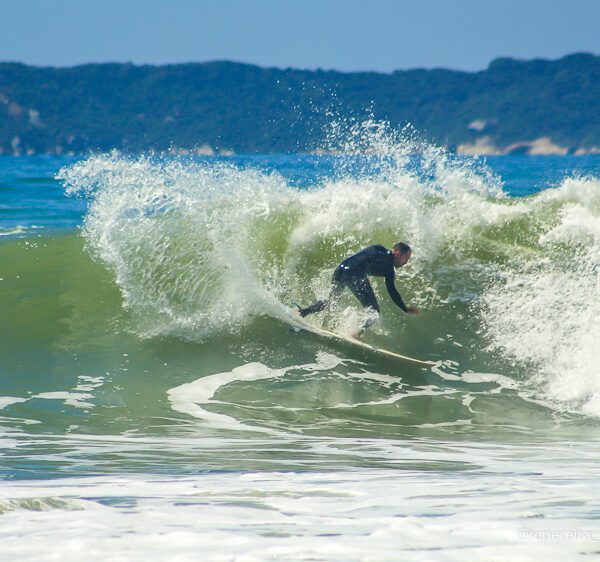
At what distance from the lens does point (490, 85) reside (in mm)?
145750

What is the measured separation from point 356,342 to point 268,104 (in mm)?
123378

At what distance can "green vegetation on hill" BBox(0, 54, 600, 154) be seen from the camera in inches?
4464

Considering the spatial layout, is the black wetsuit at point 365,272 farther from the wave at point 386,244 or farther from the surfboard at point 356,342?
the wave at point 386,244

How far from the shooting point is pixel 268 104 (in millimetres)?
123562

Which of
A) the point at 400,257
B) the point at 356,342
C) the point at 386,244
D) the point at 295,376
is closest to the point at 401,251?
the point at 400,257

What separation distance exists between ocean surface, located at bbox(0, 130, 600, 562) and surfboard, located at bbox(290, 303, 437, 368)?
0.10 metres

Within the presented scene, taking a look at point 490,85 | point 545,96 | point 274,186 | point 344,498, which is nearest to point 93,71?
point 490,85

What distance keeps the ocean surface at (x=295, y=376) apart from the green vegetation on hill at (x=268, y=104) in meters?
88.5

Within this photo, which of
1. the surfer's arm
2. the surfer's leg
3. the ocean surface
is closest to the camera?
the ocean surface

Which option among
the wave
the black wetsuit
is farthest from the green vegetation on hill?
the black wetsuit

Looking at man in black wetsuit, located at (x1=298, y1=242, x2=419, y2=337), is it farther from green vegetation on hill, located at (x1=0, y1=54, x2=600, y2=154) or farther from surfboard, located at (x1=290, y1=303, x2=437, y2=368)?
green vegetation on hill, located at (x1=0, y1=54, x2=600, y2=154)

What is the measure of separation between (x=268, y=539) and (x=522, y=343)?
500 centimetres

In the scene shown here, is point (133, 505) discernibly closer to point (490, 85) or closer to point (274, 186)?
point (274, 186)

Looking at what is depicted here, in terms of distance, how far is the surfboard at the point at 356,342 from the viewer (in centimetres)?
631
